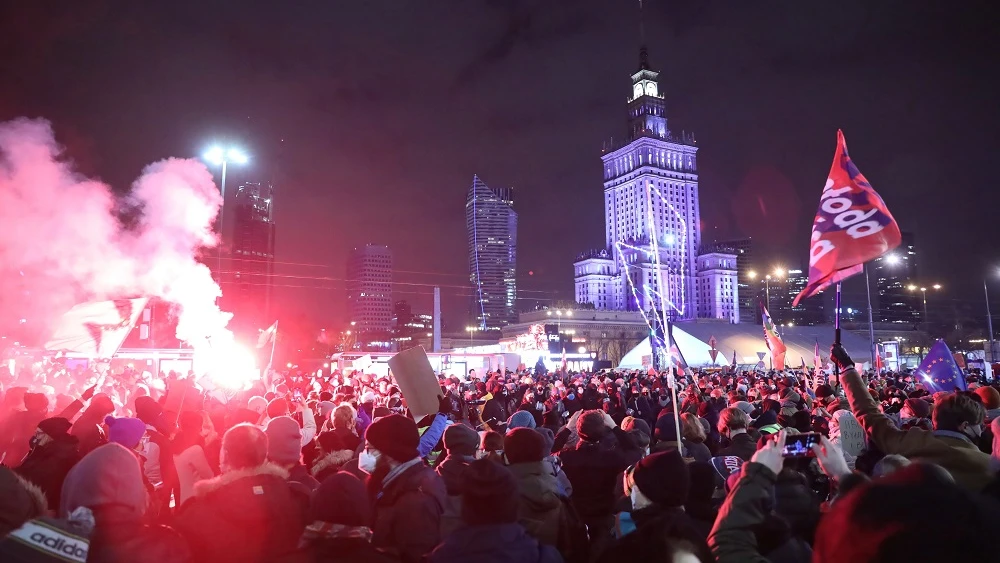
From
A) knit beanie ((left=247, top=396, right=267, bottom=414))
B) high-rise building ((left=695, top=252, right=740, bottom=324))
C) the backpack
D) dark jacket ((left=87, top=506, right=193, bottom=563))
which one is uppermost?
high-rise building ((left=695, top=252, right=740, bottom=324))

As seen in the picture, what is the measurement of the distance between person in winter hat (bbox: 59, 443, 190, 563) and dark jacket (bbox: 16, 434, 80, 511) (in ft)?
9.74

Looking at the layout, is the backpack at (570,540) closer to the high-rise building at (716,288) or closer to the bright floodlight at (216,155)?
the bright floodlight at (216,155)

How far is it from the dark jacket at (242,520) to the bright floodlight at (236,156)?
27.8 metres

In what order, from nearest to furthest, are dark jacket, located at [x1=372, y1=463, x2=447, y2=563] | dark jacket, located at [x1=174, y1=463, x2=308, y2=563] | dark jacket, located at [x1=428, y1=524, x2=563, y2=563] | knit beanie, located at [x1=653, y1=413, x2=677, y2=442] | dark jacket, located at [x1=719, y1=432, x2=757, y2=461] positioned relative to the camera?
1. dark jacket, located at [x1=428, y1=524, x2=563, y2=563]
2. dark jacket, located at [x1=174, y1=463, x2=308, y2=563]
3. dark jacket, located at [x1=372, y1=463, x2=447, y2=563]
4. dark jacket, located at [x1=719, y1=432, x2=757, y2=461]
5. knit beanie, located at [x1=653, y1=413, x2=677, y2=442]

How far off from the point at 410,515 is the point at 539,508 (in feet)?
3.07

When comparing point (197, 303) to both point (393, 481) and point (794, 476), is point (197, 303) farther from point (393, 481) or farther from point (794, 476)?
point (794, 476)

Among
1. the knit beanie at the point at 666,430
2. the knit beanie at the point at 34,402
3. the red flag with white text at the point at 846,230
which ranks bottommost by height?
the knit beanie at the point at 666,430

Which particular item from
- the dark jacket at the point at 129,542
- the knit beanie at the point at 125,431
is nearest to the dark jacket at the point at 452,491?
the dark jacket at the point at 129,542

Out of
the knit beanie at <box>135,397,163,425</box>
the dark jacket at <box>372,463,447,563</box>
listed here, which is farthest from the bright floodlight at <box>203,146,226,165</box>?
the dark jacket at <box>372,463,447,563</box>

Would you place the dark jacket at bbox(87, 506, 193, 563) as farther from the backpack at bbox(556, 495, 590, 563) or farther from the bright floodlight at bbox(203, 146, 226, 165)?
the bright floodlight at bbox(203, 146, 226, 165)

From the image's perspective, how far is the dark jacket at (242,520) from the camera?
3.71 m

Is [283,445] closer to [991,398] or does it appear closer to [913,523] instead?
[913,523]

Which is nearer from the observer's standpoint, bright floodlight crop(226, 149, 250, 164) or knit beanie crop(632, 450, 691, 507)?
knit beanie crop(632, 450, 691, 507)

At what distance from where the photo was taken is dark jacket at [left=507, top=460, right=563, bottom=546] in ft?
14.5
